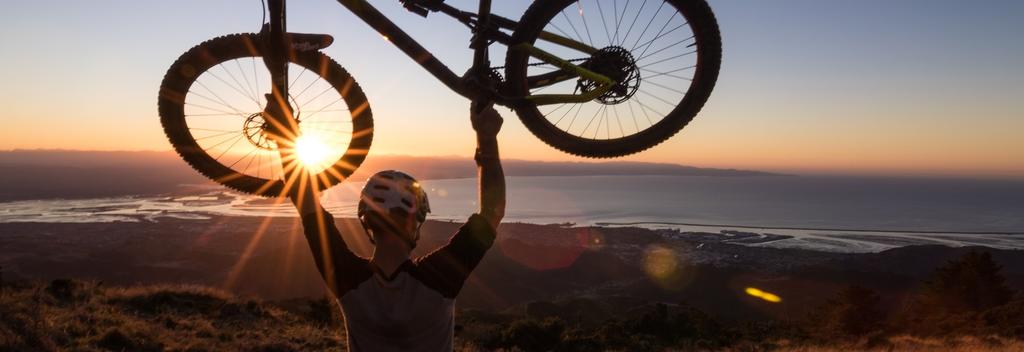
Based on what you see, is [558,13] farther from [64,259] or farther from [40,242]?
[40,242]

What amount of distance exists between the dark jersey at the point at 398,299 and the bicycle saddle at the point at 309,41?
2.09m

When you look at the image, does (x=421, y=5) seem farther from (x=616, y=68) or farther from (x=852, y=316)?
(x=852, y=316)

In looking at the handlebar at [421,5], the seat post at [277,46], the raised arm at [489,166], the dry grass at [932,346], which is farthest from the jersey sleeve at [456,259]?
the dry grass at [932,346]

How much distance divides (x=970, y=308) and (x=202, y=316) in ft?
141

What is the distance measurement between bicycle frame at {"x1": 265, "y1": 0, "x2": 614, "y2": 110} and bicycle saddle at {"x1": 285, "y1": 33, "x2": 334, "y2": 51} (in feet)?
0.92

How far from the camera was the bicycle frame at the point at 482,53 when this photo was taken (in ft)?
12.0

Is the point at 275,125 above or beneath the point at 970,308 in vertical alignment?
above

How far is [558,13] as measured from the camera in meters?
4.23

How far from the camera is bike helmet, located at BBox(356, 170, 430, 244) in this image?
1941mm

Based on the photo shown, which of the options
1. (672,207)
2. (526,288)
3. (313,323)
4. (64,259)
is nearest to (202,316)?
(313,323)

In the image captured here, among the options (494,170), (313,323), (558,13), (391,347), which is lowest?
(313,323)

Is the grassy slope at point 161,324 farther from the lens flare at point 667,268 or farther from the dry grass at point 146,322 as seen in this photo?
the lens flare at point 667,268

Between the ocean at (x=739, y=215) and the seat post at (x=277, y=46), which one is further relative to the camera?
the ocean at (x=739, y=215)

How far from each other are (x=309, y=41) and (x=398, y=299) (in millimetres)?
2448
